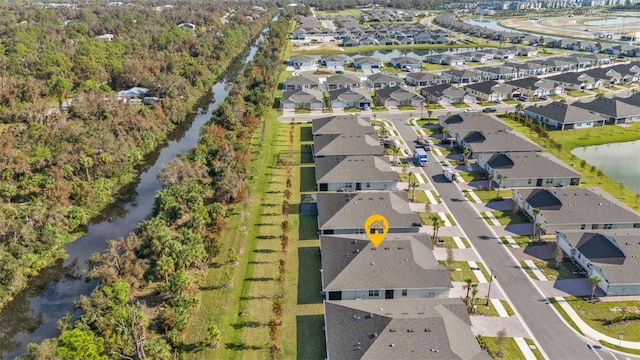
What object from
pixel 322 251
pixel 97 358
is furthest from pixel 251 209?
pixel 97 358

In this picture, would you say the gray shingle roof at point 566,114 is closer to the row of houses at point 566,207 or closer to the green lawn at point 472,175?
the row of houses at point 566,207

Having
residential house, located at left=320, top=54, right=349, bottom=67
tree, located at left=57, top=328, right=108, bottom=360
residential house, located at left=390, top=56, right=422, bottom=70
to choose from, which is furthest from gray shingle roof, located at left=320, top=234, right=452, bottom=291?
residential house, located at left=320, top=54, right=349, bottom=67

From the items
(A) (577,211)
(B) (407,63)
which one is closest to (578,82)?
(B) (407,63)

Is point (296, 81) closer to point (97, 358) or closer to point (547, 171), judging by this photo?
Answer: point (547, 171)

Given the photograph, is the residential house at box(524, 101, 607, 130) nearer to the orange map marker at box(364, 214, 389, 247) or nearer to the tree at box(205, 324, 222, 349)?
the orange map marker at box(364, 214, 389, 247)

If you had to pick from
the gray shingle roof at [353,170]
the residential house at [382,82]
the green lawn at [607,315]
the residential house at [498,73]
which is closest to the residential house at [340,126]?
the gray shingle roof at [353,170]

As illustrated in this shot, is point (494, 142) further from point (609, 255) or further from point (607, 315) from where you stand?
point (607, 315)

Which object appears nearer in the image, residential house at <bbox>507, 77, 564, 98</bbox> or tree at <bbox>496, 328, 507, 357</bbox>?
tree at <bbox>496, 328, 507, 357</bbox>
